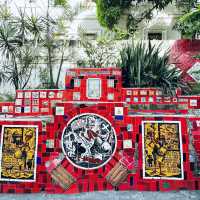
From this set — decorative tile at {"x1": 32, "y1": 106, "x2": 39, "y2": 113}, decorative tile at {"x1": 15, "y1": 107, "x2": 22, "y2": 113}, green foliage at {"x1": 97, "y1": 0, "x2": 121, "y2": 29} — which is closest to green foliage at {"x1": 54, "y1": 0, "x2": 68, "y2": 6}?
green foliage at {"x1": 97, "y1": 0, "x2": 121, "y2": 29}

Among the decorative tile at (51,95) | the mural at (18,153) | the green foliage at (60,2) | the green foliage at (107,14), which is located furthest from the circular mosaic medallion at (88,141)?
the green foliage at (107,14)

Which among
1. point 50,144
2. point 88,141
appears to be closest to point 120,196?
point 88,141

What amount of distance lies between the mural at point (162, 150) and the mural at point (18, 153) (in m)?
2.52

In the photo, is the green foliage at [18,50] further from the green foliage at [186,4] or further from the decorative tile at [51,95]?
A: the green foliage at [186,4]

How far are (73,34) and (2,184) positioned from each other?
5.95 m

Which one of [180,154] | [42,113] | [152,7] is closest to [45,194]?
[42,113]

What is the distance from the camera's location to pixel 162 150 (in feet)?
20.2

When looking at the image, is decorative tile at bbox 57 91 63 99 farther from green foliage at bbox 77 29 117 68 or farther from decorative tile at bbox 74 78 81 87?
green foliage at bbox 77 29 117 68

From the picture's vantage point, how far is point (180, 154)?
6102mm

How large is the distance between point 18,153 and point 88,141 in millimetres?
1611

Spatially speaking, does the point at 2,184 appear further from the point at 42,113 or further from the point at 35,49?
the point at 35,49

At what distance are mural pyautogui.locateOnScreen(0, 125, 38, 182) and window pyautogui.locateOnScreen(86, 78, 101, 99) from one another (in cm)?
150

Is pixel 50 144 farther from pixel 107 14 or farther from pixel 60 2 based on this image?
pixel 107 14

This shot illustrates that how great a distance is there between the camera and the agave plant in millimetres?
7336
